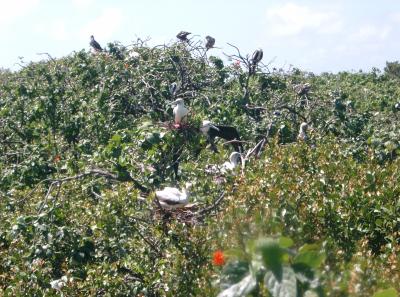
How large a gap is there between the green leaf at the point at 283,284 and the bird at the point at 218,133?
4090 mm

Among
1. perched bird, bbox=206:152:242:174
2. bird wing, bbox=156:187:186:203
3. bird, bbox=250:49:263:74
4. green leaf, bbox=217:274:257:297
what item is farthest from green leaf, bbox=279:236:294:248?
bird, bbox=250:49:263:74

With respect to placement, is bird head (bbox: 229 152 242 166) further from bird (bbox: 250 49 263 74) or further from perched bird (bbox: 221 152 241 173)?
bird (bbox: 250 49 263 74)

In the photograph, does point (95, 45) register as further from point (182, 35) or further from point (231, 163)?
point (231, 163)

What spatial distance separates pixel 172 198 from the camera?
5410 millimetres

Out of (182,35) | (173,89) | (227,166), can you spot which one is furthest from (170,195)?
(182,35)

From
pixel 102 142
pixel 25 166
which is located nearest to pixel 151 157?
pixel 25 166

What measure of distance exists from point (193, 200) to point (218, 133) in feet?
4.60

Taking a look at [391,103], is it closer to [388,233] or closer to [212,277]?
[388,233]

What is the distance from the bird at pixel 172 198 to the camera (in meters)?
5.38

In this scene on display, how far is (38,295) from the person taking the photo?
4.84 m

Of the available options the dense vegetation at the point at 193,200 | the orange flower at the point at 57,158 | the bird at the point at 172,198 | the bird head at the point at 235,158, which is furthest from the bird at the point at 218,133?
the orange flower at the point at 57,158

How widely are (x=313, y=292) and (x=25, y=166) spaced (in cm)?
503

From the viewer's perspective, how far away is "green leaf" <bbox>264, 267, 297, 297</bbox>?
244cm

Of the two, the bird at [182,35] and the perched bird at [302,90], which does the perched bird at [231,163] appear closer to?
the perched bird at [302,90]
